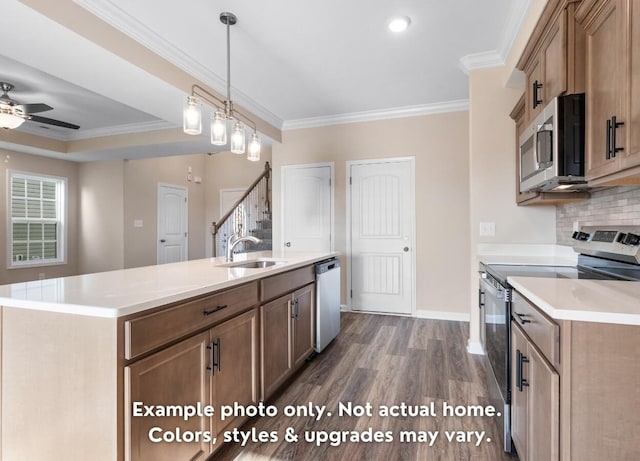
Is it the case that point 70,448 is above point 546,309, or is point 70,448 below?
below

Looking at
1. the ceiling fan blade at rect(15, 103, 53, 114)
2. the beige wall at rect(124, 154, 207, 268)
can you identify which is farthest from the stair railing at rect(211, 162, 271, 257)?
the ceiling fan blade at rect(15, 103, 53, 114)

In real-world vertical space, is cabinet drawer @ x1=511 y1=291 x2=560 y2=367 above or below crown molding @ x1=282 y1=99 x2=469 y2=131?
below

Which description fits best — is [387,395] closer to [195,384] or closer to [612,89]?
[195,384]

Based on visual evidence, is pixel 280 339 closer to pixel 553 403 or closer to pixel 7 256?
pixel 553 403

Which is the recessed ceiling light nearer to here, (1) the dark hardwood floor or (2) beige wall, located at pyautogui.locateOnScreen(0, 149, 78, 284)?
(1) the dark hardwood floor

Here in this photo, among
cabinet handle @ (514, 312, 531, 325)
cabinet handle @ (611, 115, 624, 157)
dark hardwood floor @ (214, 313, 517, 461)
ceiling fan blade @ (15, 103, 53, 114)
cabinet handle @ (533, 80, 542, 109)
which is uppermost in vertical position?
ceiling fan blade @ (15, 103, 53, 114)

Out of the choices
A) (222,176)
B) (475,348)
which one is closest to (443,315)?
(475,348)

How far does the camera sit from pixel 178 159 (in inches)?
283

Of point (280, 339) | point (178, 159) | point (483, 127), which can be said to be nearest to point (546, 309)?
point (280, 339)

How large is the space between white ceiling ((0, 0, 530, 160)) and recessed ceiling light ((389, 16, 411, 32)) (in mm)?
49

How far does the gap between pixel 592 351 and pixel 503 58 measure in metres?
2.75

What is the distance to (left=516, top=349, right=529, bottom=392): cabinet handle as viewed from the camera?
4.80 feet

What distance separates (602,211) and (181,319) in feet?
8.24

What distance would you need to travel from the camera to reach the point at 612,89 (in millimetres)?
1374
